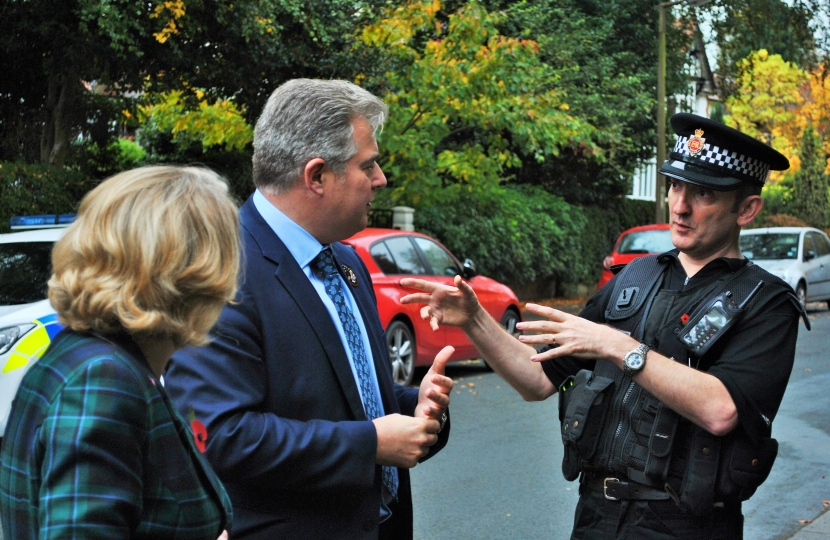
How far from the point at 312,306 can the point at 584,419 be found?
89 cm

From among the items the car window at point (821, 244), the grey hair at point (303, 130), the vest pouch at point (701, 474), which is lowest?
the car window at point (821, 244)

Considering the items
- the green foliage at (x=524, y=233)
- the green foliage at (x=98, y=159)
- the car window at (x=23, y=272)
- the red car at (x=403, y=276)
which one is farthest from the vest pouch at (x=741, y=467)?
the green foliage at (x=524, y=233)

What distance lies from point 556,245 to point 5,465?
20.1 metres

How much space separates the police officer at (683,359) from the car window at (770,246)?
16.6 m

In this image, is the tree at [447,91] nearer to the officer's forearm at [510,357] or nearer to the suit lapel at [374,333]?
the officer's forearm at [510,357]

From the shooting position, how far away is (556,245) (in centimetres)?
2123

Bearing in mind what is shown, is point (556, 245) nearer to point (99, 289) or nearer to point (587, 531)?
point (587, 531)

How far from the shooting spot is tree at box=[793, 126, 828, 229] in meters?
42.8

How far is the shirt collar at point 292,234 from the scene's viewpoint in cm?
242

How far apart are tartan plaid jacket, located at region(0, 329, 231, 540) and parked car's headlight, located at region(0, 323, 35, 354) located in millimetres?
5014

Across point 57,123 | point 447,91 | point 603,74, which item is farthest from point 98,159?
point 603,74

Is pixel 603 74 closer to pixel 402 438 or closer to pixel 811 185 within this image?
pixel 402 438

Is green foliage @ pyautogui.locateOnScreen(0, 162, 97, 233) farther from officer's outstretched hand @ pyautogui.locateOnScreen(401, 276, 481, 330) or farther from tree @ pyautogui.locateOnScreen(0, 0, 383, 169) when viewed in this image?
officer's outstretched hand @ pyautogui.locateOnScreen(401, 276, 481, 330)

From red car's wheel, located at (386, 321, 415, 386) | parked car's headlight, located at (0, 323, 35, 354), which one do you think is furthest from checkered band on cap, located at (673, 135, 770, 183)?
red car's wheel, located at (386, 321, 415, 386)
